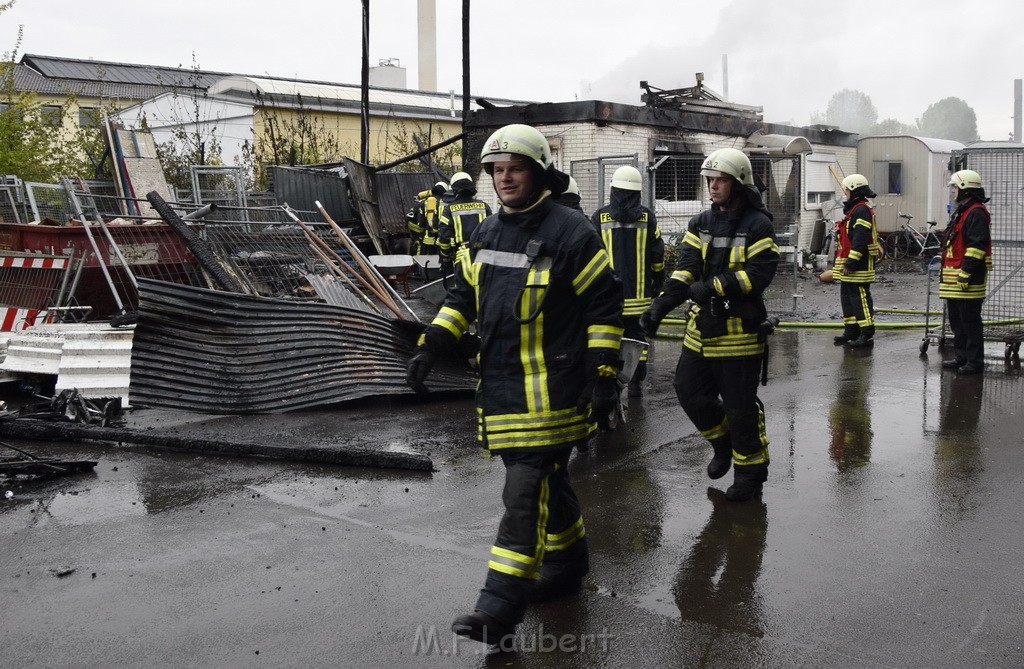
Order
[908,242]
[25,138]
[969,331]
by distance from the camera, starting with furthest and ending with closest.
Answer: [908,242]
[25,138]
[969,331]

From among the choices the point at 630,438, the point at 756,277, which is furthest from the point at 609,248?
the point at 756,277

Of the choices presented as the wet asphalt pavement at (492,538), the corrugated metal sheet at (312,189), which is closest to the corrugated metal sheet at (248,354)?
the wet asphalt pavement at (492,538)

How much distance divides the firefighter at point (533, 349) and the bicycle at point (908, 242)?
71.3 feet

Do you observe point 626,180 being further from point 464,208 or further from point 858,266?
point 858,266

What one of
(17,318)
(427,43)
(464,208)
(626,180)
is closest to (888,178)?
(464,208)

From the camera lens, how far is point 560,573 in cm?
407

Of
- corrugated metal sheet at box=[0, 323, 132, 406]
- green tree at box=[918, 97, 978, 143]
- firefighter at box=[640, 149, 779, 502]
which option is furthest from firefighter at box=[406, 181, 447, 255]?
green tree at box=[918, 97, 978, 143]

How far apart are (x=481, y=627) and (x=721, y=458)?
8.34 ft

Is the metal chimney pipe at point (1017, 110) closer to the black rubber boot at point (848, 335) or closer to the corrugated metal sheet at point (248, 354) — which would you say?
the black rubber boot at point (848, 335)

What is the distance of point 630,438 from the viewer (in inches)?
273

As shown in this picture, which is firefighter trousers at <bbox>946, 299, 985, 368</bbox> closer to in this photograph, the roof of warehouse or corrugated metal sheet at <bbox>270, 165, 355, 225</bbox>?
corrugated metal sheet at <bbox>270, 165, 355, 225</bbox>

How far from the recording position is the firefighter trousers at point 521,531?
12.0 feet

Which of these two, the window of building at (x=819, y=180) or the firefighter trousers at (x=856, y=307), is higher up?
the window of building at (x=819, y=180)

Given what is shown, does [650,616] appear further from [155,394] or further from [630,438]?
[155,394]
